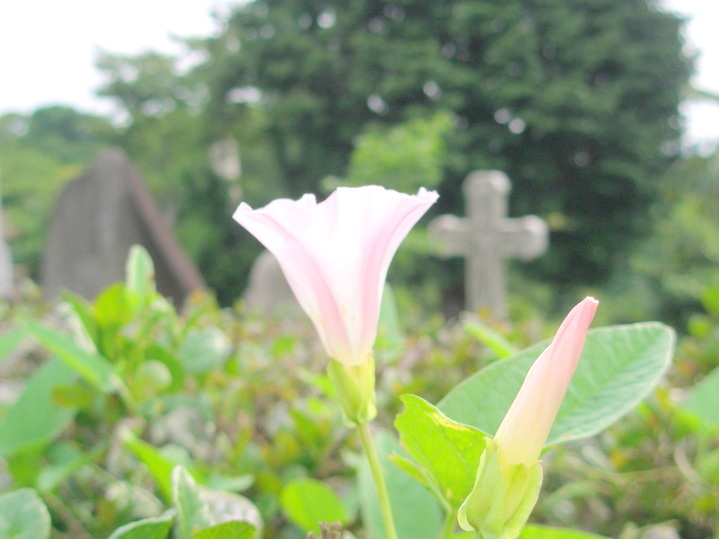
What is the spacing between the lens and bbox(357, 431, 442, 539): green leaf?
1.32ft

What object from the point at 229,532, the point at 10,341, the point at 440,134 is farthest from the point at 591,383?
the point at 440,134

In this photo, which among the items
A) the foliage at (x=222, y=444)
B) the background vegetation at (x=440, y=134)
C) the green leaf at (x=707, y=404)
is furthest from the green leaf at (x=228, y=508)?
the background vegetation at (x=440, y=134)

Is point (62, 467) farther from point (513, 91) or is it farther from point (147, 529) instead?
point (513, 91)

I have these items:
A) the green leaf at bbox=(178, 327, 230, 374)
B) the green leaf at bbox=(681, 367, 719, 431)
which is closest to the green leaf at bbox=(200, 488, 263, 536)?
the green leaf at bbox=(178, 327, 230, 374)

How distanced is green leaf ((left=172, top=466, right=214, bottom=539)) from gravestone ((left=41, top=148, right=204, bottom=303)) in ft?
11.9

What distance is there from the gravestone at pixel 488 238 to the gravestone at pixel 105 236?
1.68 meters

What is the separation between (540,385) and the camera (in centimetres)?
24

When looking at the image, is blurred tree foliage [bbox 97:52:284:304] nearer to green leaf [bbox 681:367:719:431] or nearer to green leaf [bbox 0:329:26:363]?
green leaf [bbox 0:329:26:363]

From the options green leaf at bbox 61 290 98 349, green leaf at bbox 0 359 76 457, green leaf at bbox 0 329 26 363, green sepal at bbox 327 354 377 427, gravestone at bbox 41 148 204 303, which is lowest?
green leaf at bbox 0 359 76 457

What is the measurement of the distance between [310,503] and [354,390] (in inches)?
7.1

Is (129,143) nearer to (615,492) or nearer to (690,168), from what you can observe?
(690,168)

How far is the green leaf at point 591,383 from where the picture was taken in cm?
33

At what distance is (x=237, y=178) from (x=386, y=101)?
349 cm

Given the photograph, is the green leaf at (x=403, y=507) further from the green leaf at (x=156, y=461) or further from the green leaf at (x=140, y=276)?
the green leaf at (x=140, y=276)
